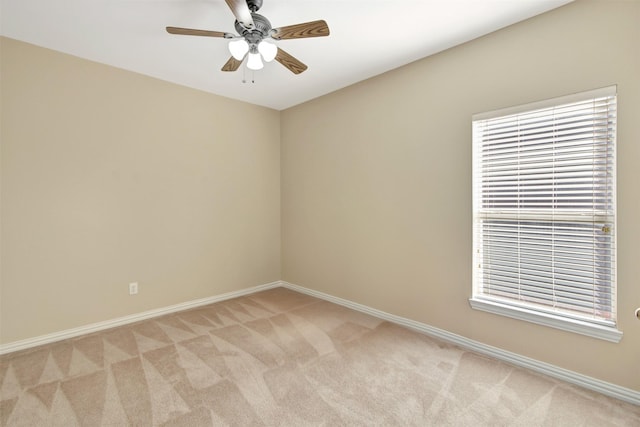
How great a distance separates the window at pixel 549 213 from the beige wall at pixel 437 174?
0.08 metres

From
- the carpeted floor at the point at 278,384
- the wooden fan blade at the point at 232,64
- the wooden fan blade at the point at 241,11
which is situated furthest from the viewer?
the wooden fan blade at the point at 232,64

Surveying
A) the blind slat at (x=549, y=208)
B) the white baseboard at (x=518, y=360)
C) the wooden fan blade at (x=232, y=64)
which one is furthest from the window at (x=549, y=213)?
the wooden fan blade at (x=232, y=64)

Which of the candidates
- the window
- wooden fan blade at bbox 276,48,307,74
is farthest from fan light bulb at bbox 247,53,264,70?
the window

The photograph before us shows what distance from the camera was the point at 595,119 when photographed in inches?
79.3

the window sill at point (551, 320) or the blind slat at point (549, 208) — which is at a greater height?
the blind slat at point (549, 208)

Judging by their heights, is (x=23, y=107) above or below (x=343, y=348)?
above

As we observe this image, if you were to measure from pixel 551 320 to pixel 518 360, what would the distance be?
420 mm

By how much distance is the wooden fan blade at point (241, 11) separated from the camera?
1.62m

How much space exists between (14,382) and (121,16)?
276cm

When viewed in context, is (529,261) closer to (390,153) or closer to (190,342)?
(390,153)

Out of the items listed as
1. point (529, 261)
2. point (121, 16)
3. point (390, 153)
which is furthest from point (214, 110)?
point (529, 261)

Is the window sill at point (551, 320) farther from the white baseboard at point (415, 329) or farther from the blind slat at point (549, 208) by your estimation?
the white baseboard at point (415, 329)

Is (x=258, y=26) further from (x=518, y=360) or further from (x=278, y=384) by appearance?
(x=518, y=360)

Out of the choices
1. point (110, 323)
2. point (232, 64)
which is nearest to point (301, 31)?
point (232, 64)
